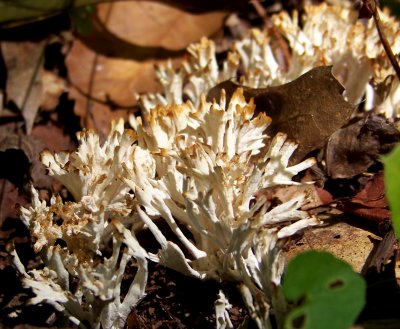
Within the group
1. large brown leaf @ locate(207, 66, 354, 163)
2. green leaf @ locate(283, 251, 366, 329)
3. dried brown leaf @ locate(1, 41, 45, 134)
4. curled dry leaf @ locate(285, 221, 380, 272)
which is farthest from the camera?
dried brown leaf @ locate(1, 41, 45, 134)

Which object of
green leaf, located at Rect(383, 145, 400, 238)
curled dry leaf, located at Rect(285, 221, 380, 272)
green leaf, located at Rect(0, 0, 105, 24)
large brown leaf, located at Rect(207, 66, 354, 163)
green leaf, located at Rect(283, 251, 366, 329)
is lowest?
green leaf, located at Rect(283, 251, 366, 329)

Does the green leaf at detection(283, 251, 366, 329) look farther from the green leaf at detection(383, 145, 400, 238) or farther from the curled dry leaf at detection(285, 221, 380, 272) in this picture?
the curled dry leaf at detection(285, 221, 380, 272)

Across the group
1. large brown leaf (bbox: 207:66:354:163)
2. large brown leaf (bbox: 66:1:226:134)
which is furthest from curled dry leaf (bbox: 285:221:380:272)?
large brown leaf (bbox: 66:1:226:134)

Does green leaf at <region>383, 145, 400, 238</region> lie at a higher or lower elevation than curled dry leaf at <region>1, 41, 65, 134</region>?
lower

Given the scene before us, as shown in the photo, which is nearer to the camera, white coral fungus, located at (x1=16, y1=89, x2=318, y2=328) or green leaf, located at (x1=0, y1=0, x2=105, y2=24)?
white coral fungus, located at (x1=16, y1=89, x2=318, y2=328)

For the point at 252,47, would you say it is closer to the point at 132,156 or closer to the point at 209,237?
the point at 132,156

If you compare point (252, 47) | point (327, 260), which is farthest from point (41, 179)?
point (327, 260)
